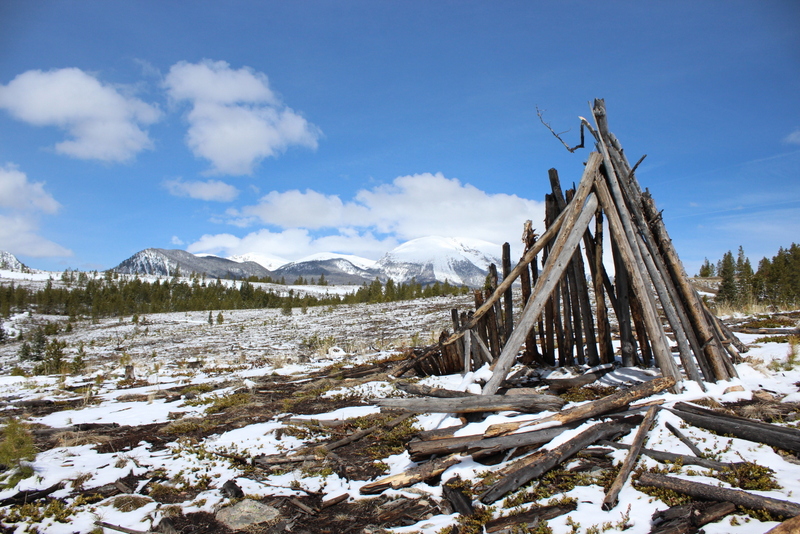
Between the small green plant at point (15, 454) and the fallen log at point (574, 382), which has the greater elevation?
the fallen log at point (574, 382)

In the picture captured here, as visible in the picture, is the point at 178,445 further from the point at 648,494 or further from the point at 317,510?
the point at 648,494

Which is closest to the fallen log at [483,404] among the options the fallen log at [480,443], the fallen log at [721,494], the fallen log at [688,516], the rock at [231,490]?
the fallen log at [480,443]

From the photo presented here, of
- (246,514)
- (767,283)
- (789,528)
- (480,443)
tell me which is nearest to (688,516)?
(789,528)

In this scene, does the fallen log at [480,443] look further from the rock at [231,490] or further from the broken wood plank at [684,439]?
the rock at [231,490]

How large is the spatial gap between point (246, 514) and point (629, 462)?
3.64 metres

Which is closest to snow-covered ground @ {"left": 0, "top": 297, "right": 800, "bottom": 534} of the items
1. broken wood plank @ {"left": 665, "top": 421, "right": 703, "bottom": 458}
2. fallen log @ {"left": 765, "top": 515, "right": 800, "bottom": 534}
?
broken wood plank @ {"left": 665, "top": 421, "right": 703, "bottom": 458}

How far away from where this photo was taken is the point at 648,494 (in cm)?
333

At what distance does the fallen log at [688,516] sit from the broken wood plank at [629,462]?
0.31 m

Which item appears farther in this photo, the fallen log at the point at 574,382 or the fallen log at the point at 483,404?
the fallen log at the point at 574,382

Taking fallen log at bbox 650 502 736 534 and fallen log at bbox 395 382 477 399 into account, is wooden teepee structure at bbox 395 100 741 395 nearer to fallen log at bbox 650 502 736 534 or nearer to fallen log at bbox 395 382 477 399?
fallen log at bbox 395 382 477 399

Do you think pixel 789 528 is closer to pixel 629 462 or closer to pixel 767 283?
pixel 629 462

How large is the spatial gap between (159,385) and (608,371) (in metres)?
10.9

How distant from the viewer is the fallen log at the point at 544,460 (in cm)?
374

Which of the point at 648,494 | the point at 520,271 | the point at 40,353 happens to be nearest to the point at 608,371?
the point at 520,271
